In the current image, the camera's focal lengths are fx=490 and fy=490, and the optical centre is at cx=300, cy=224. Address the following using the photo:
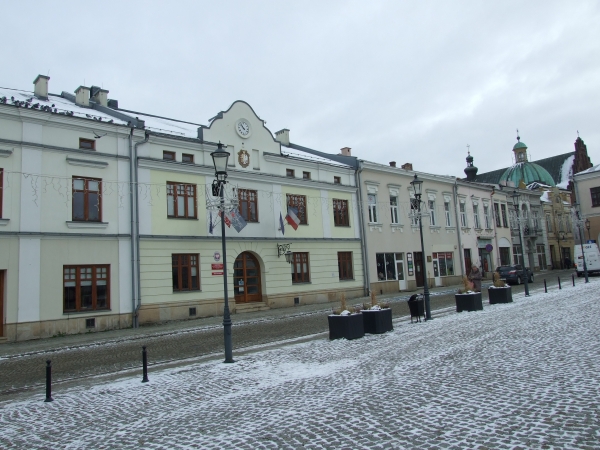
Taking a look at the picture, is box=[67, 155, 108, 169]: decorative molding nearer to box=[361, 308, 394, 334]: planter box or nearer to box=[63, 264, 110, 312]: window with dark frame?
box=[63, 264, 110, 312]: window with dark frame

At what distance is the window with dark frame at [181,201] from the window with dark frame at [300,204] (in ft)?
20.7

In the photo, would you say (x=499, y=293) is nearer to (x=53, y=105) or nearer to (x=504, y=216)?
(x=53, y=105)

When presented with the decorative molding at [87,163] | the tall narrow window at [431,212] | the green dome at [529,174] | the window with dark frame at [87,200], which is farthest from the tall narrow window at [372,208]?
the green dome at [529,174]

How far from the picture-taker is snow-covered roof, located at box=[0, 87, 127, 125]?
1972cm

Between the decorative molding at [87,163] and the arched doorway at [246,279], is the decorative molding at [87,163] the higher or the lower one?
the higher one

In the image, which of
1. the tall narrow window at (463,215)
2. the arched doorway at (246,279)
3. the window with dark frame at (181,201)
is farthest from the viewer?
the tall narrow window at (463,215)

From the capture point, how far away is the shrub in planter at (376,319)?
14.3 meters

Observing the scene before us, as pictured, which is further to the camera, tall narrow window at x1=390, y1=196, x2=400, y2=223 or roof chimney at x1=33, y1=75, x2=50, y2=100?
tall narrow window at x1=390, y1=196, x2=400, y2=223

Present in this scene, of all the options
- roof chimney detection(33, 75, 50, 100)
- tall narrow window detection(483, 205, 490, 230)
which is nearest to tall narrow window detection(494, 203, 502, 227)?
tall narrow window detection(483, 205, 490, 230)

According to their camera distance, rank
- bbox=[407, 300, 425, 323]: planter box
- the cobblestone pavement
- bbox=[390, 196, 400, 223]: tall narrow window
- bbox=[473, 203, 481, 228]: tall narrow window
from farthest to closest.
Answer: bbox=[473, 203, 481, 228]: tall narrow window < bbox=[390, 196, 400, 223]: tall narrow window < bbox=[407, 300, 425, 323]: planter box < the cobblestone pavement

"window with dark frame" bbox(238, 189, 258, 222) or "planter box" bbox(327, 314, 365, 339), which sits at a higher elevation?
"window with dark frame" bbox(238, 189, 258, 222)

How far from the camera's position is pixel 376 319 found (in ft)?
46.8

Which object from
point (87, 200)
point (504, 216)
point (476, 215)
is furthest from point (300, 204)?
point (504, 216)

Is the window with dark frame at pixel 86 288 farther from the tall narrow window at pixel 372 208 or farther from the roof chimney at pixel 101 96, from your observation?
the tall narrow window at pixel 372 208
